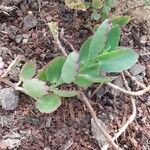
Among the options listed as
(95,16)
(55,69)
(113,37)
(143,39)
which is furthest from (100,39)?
(143,39)

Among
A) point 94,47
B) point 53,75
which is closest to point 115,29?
point 94,47

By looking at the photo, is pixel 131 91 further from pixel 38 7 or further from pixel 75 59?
pixel 38 7

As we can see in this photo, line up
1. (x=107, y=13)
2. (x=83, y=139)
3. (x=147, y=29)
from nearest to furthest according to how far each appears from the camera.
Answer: (x=83, y=139) < (x=107, y=13) < (x=147, y=29)

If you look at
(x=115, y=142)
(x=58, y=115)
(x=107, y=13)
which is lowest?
(x=115, y=142)

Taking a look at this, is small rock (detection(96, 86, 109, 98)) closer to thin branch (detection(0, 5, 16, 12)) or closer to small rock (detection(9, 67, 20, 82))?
small rock (detection(9, 67, 20, 82))

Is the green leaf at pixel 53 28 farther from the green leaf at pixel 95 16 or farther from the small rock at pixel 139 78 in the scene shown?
the small rock at pixel 139 78

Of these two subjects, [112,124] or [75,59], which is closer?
[75,59]
